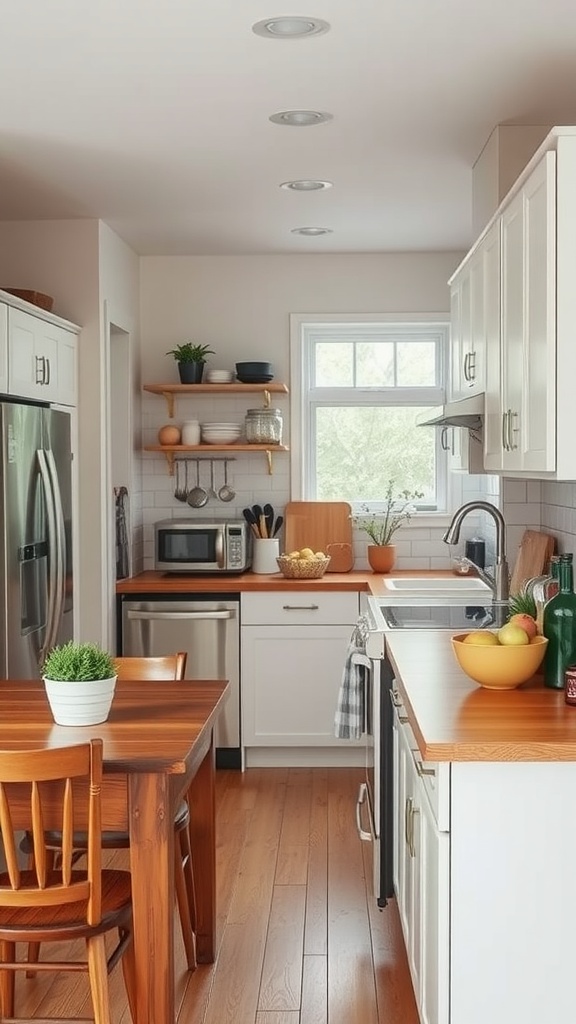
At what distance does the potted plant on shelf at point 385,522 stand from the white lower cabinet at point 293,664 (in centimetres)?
50

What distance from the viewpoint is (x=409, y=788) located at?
3057 mm

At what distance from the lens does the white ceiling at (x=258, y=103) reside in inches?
119

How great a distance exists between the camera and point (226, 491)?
20.7 ft

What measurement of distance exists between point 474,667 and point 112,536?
3069 mm

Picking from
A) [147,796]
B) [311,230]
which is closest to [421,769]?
[147,796]

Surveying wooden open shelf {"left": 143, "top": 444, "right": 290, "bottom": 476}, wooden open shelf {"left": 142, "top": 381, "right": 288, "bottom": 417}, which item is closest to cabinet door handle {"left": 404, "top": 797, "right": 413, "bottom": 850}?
wooden open shelf {"left": 143, "top": 444, "right": 290, "bottom": 476}

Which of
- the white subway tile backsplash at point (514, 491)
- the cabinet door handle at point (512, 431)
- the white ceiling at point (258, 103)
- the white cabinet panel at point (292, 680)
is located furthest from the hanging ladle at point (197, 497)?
the cabinet door handle at point (512, 431)

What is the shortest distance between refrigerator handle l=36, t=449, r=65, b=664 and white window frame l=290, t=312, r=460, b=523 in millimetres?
1840

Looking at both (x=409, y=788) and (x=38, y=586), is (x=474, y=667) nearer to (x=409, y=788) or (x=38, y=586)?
(x=409, y=788)

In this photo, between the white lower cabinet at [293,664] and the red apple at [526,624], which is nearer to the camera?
the red apple at [526,624]

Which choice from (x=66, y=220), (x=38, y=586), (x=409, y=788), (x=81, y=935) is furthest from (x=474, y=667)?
(x=66, y=220)

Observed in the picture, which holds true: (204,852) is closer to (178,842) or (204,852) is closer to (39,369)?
(178,842)

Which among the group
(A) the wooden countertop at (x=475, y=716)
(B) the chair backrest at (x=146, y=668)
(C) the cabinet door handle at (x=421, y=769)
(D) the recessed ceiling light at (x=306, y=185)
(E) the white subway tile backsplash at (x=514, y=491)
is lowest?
(C) the cabinet door handle at (x=421, y=769)

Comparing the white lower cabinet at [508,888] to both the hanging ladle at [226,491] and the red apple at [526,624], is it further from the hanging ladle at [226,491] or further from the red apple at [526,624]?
the hanging ladle at [226,491]
